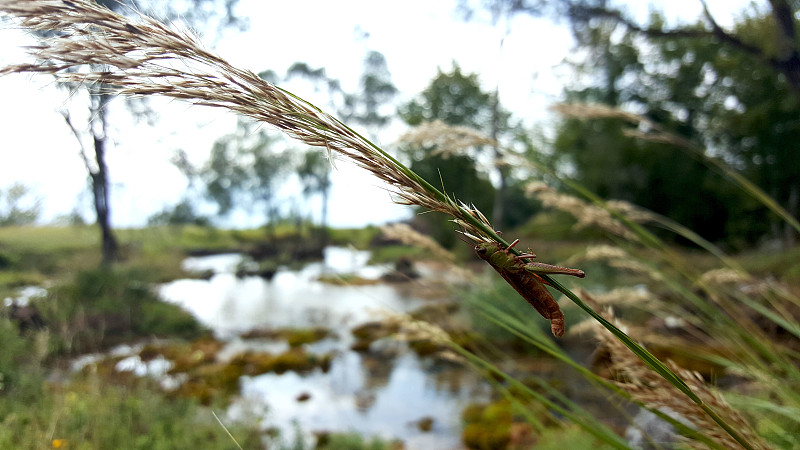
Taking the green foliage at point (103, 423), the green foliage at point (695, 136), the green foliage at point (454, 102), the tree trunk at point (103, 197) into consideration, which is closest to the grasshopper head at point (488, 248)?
the green foliage at point (103, 423)

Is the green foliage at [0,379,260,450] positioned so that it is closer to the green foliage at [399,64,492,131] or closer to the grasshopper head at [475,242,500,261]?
the grasshopper head at [475,242,500,261]

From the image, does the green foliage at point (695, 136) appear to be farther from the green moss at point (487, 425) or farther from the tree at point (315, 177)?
the green moss at point (487, 425)

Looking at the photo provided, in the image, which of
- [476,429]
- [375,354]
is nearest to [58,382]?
[476,429]

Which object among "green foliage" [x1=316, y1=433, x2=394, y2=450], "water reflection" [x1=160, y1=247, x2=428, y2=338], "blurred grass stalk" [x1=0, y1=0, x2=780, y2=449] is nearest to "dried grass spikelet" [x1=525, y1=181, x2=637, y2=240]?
"blurred grass stalk" [x1=0, y1=0, x2=780, y2=449]

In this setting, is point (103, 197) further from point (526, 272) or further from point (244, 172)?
point (526, 272)

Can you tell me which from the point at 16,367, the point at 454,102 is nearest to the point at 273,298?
the point at 454,102

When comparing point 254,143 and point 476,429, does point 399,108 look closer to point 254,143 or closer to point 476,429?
point 254,143
